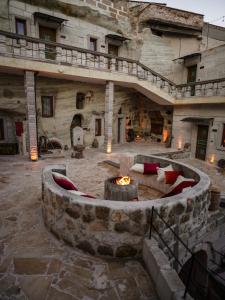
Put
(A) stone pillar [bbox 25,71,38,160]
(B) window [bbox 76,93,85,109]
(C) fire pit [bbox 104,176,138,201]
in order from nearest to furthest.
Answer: (C) fire pit [bbox 104,176,138,201] → (A) stone pillar [bbox 25,71,38,160] → (B) window [bbox 76,93,85,109]

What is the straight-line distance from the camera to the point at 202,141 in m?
14.0

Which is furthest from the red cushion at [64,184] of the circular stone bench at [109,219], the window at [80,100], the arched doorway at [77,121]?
the window at [80,100]

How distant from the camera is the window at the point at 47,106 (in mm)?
13523

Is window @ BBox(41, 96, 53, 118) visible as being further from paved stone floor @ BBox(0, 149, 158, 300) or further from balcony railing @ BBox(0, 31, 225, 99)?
paved stone floor @ BBox(0, 149, 158, 300)

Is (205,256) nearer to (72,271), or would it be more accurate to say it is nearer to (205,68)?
(72,271)

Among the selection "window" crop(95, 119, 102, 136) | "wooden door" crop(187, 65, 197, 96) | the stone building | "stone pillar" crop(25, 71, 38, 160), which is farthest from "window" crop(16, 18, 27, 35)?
"wooden door" crop(187, 65, 197, 96)

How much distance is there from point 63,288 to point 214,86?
13.3 meters

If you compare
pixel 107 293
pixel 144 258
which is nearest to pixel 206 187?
pixel 144 258

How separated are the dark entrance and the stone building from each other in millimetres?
75

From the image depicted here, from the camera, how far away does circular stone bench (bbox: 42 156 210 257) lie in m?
3.61

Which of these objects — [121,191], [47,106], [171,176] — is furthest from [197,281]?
[47,106]

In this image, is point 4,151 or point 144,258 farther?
point 4,151

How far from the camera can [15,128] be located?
12.7 meters

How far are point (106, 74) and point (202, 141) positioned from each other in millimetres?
8399
